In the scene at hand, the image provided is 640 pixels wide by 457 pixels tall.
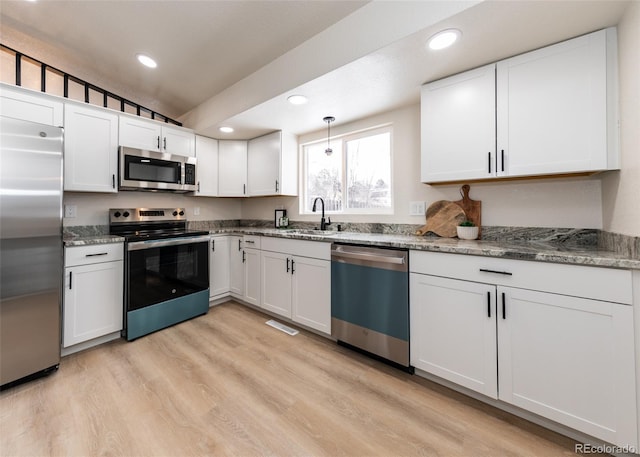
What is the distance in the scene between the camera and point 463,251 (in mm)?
1539

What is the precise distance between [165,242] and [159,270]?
280 mm

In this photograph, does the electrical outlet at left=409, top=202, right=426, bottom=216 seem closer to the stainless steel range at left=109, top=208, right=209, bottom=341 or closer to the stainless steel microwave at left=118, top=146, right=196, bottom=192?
the stainless steel range at left=109, top=208, right=209, bottom=341

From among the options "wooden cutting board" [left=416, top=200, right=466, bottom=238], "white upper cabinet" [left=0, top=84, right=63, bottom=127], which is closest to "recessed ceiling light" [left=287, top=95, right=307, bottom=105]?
"wooden cutting board" [left=416, top=200, right=466, bottom=238]

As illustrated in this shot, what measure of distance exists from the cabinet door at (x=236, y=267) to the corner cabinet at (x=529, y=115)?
90.5 inches

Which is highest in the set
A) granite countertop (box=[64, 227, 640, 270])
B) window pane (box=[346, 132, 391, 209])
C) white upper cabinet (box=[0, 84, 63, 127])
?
white upper cabinet (box=[0, 84, 63, 127])

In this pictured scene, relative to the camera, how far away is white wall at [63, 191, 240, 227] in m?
2.59

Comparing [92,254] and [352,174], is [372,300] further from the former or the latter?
[92,254]

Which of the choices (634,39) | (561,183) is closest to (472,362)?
(561,183)

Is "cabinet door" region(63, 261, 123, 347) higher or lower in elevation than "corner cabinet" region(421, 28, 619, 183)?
lower

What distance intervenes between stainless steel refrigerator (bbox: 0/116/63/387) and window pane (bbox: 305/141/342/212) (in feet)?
7.62

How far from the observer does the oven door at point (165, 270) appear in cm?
235

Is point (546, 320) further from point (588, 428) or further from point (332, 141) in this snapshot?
point (332, 141)

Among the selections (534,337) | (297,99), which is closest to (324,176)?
(297,99)

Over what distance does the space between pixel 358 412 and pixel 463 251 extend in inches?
44.8
